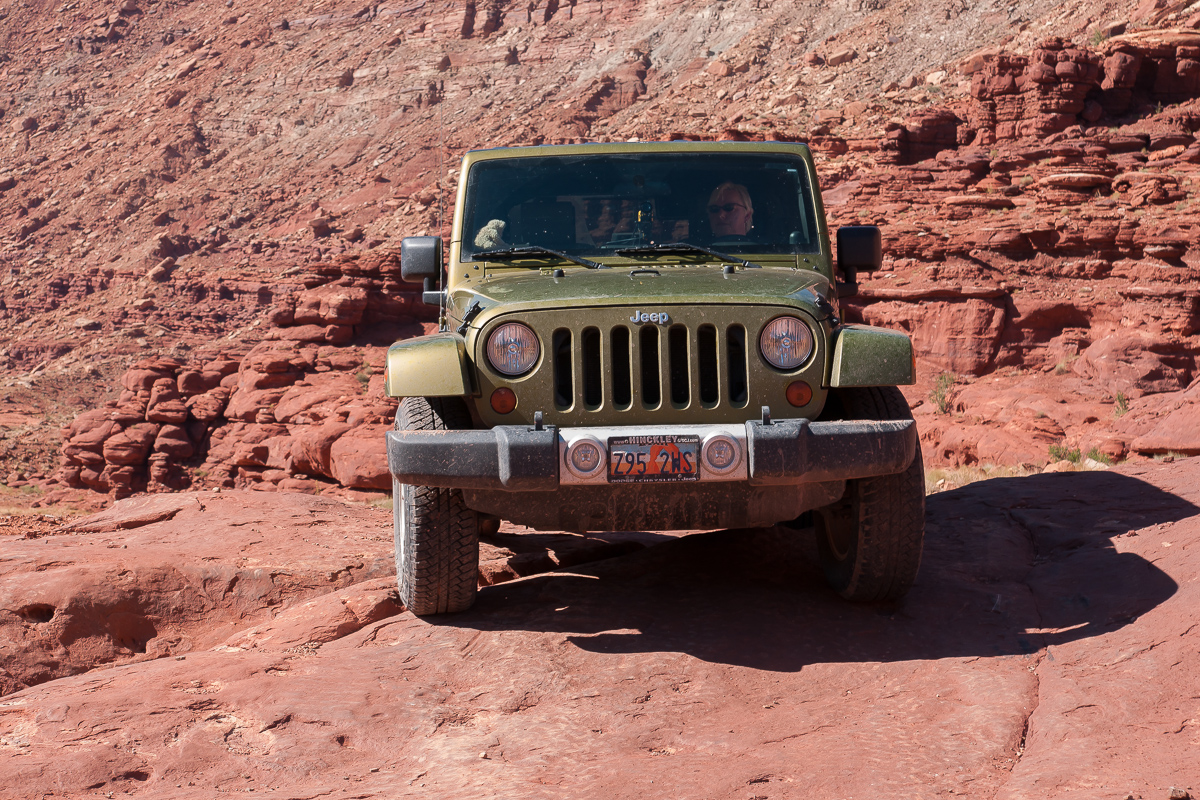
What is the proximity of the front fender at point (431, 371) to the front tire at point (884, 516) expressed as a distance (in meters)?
1.70

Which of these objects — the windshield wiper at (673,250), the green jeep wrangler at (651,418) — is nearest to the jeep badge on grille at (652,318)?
the green jeep wrangler at (651,418)

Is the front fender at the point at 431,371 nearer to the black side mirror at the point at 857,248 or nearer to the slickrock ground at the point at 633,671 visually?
the slickrock ground at the point at 633,671

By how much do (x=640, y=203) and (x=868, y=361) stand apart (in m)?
1.80

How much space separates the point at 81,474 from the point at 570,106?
2827cm

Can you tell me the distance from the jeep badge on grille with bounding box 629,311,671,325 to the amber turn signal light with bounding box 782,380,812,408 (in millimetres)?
587

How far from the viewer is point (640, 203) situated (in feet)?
17.8

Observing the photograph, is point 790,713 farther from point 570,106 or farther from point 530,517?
point 570,106

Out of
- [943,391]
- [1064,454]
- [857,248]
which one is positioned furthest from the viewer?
[943,391]

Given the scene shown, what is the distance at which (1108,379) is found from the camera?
55.0 feet

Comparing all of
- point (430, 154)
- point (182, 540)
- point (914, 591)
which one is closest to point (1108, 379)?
point (914, 591)

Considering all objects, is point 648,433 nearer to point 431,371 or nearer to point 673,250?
point 431,371

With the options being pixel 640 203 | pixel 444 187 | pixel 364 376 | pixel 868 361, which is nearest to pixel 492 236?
pixel 640 203

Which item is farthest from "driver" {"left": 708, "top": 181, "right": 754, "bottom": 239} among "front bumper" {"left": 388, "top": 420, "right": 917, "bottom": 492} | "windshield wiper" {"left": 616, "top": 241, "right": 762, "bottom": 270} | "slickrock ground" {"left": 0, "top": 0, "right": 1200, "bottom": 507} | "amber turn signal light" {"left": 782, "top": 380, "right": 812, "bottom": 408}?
"slickrock ground" {"left": 0, "top": 0, "right": 1200, "bottom": 507}

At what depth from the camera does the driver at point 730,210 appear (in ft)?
17.5
